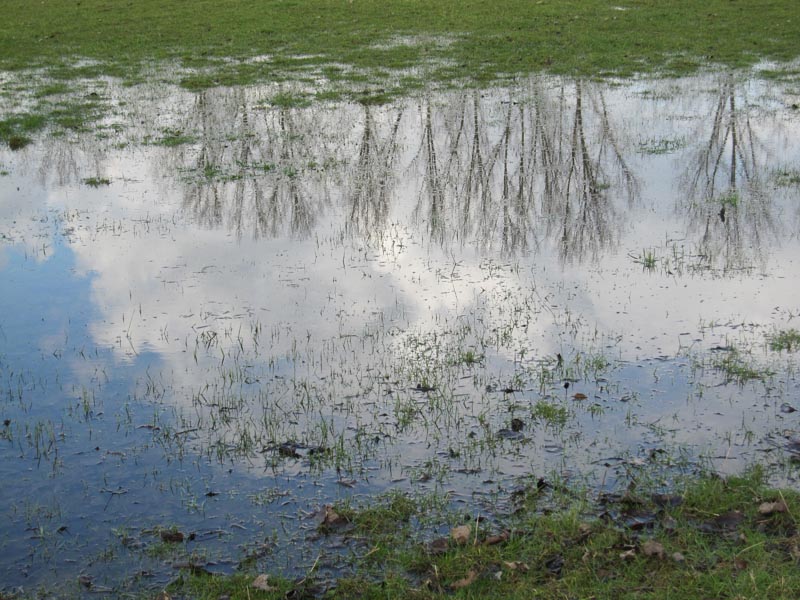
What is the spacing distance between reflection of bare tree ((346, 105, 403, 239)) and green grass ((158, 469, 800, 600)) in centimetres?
684

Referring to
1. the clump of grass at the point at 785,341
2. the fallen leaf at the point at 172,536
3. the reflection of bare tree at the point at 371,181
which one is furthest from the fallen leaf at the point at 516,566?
the reflection of bare tree at the point at 371,181

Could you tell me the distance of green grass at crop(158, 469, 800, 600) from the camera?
5527mm

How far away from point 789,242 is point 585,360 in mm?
4639

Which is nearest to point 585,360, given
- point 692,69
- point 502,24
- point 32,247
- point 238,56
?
point 32,247

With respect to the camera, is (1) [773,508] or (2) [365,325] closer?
(1) [773,508]

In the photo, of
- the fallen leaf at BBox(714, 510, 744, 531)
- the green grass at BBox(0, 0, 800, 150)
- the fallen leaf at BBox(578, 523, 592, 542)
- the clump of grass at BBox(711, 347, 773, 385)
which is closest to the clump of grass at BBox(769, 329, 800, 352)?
the clump of grass at BBox(711, 347, 773, 385)

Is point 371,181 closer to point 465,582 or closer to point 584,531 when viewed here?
point 584,531

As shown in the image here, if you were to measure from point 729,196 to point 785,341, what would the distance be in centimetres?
527

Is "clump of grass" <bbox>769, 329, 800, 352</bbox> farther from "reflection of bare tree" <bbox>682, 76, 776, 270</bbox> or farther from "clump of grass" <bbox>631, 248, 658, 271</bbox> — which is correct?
"clump of grass" <bbox>631, 248, 658, 271</bbox>

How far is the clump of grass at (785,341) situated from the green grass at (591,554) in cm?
268

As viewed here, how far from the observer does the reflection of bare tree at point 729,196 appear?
37.9 ft

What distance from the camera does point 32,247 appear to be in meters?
12.6

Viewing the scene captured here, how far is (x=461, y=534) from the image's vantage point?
605 centimetres

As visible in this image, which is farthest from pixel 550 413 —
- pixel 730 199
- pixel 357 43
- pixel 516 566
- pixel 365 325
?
pixel 357 43
